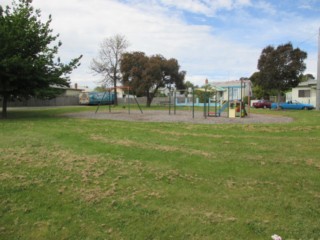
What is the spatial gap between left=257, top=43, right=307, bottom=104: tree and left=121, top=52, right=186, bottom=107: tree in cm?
1173

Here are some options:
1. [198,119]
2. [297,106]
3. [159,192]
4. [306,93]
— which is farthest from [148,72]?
[159,192]

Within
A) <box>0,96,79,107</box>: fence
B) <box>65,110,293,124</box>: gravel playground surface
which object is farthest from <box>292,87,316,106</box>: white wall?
<box>0,96,79,107</box>: fence

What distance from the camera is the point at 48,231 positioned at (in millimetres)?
3385

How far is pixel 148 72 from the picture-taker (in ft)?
123

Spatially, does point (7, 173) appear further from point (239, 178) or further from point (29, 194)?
point (239, 178)

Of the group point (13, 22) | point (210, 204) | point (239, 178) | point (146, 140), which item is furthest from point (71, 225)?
point (13, 22)

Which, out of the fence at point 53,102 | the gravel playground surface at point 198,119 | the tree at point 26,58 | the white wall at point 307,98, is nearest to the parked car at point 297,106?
the white wall at point 307,98

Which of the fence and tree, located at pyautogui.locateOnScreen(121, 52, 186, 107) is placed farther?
the fence

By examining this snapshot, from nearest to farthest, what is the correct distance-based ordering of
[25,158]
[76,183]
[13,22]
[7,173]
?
[76,183], [7,173], [25,158], [13,22]

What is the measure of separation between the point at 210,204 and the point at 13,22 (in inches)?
690

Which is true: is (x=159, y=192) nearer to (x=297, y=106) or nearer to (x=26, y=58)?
(x=26, y=58)

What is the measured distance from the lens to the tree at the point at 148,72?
37.7m

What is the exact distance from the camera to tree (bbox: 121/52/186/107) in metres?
37.7

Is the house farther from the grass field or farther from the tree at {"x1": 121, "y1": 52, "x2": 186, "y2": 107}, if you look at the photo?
the grass field
